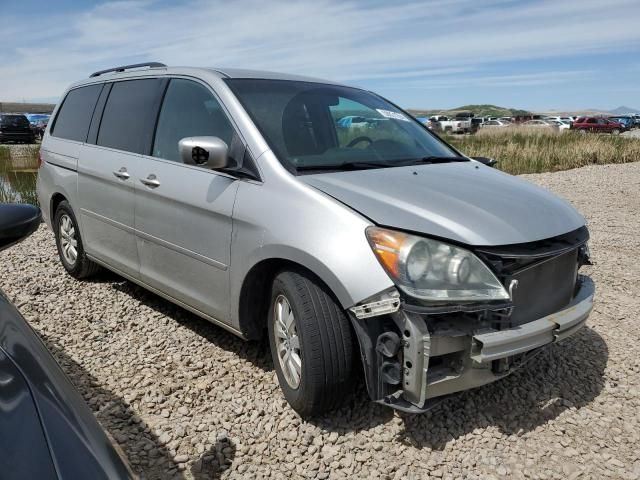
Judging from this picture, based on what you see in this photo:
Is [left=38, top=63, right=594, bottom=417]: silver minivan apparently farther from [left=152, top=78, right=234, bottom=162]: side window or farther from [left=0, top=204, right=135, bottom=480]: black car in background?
[left=0, top=204, right=135, bottom=480]: black car in background

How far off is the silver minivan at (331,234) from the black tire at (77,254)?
2.02 feet

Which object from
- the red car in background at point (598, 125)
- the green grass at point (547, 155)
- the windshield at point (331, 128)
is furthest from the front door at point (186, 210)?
the red car in background at point (598, 125)

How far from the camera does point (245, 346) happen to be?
377 centimetres

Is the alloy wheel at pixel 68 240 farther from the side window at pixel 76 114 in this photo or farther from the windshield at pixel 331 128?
the windshield at pixel 331 128

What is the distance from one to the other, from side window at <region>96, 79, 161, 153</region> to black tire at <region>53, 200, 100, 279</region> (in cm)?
85

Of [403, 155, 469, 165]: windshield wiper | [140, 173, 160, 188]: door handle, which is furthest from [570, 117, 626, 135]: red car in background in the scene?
[140, 173, 160, 188]: door handle

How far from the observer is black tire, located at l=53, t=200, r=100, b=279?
4.86 metres

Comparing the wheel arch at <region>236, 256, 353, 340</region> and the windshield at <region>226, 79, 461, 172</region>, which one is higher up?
the windshield at <region>226, 79, 461, 172</region>

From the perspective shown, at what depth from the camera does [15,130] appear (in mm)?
28547

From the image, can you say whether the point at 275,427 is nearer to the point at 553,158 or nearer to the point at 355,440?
the point at 355,440

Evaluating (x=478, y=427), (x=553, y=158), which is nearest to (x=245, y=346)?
(x=478, y=427)

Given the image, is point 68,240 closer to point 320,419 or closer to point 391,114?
point 391,114

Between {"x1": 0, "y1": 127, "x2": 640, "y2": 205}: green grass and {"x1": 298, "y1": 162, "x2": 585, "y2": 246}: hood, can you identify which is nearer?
{"x1": 298, "y1": 162, "x2": 585, "y2": 246}: hood

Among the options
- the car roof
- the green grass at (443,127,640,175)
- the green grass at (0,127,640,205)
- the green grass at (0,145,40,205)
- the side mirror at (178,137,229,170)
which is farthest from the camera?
the green grass at (443,127,640,175)
